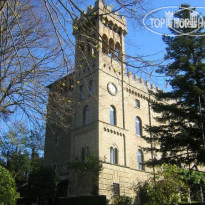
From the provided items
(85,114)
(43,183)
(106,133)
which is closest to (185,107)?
(106,133)

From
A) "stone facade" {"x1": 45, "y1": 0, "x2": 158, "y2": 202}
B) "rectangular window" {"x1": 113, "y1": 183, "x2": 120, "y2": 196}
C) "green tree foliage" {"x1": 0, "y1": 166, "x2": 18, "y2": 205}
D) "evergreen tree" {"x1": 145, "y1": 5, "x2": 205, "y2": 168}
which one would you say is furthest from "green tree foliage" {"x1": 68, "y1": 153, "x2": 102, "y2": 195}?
"green tree foliage" {"x1": 0, "y1": 166, "x2": 18, "y2": 205}

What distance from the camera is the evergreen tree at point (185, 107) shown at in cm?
1959

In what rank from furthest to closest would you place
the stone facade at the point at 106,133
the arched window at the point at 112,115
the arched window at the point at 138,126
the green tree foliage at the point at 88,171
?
the arched window at the point at 138,126
the arched window at the point at 112,115
the stone facade at the point at 106,133
the green tree foliage at the point at 88,171

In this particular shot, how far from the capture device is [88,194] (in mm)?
22859

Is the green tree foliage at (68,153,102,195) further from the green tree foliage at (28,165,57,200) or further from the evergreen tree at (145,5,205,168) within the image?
the evergreen tree at (145,5,205,168)

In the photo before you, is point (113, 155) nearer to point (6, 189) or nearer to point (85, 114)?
point (85, 114)

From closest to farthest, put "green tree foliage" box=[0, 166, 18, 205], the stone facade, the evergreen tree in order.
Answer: "green tree foliage" box=[0, 166, 18, 205] → the evergreen tree → the stone facade

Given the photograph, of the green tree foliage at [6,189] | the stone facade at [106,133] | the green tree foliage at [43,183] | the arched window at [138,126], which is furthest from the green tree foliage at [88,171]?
the green tree foliage at [6,189]

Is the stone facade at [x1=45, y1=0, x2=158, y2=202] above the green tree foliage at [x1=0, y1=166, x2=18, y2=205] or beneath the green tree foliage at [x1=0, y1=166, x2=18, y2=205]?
above

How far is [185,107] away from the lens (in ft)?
69.9

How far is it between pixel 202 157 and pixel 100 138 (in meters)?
9.11

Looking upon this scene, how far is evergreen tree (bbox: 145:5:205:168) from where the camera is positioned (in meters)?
19.6

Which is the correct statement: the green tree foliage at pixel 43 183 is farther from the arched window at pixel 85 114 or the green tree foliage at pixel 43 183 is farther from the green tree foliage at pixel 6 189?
the green tree foliage at pixel 6 189

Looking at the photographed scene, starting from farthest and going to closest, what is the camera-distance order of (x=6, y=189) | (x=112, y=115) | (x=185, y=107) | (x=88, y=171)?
(x=112, y=115)
(x=88, y=171)
(x=185, y=107)
(x=6, y=189)
